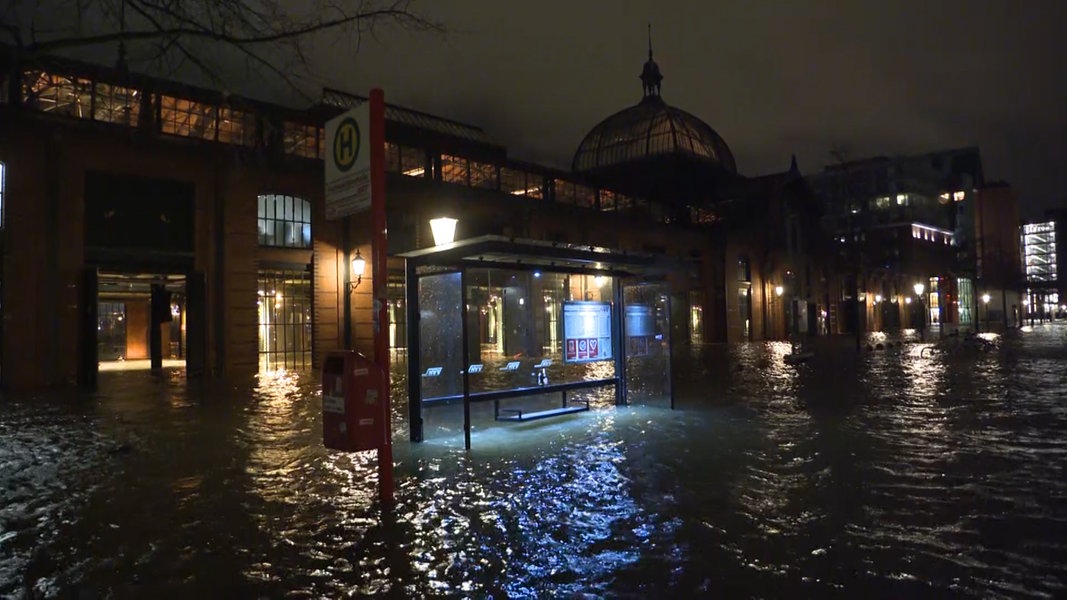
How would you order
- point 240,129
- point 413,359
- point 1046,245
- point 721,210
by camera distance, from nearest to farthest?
1. point 413,359
2. point 240,129
3. point 721,210
4. point 1046,245

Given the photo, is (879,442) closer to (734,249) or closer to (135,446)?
(135,446)

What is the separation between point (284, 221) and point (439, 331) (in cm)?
1831

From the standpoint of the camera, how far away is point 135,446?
9.98 metres

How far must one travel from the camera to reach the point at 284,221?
87.0ft

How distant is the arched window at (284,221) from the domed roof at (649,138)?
29.9 meters

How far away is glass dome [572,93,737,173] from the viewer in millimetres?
50559

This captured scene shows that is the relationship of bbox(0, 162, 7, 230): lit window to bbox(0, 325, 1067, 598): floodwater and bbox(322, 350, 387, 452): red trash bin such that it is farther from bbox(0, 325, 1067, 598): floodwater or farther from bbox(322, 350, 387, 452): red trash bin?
bbox(322, 350, 387, 452): red trash bin

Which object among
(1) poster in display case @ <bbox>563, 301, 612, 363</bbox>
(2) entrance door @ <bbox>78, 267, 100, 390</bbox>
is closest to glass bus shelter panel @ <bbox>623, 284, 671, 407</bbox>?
(1) poster in display case @ <bbox>563, 301, 612, 363</bbox>

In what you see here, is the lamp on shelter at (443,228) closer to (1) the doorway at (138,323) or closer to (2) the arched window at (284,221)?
(2) the arched window at (284,221)

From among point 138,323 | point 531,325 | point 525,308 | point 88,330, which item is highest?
point 138,323

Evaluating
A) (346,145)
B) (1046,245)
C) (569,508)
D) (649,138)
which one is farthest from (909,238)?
(1046,245)

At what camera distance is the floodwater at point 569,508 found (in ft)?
15.1

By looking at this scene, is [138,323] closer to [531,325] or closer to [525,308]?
[525,308]

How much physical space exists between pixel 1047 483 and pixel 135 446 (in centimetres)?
1123
